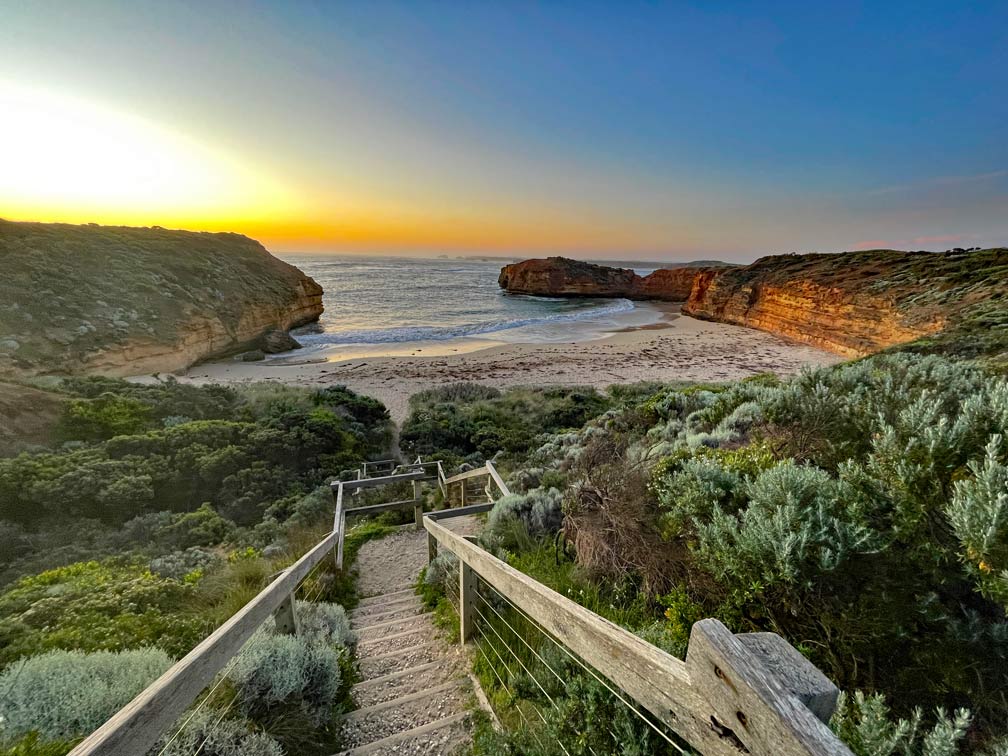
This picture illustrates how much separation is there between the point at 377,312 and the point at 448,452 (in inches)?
1284

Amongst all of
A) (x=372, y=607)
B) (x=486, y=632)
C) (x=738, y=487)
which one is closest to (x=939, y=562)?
(x=738, y=487)

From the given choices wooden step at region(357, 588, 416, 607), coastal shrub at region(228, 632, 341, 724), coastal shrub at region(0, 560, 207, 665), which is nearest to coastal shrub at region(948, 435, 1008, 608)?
coastal shrub at region(228, 632, 341, 724)

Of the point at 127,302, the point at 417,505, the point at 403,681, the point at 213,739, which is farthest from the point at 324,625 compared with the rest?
the point at 127,302

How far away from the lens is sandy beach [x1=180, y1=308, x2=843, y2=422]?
763 inches

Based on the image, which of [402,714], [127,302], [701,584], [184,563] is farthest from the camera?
[127,302]

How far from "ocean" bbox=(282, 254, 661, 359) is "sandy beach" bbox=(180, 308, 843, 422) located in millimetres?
2662

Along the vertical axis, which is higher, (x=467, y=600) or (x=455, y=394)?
(x=467, y=600)

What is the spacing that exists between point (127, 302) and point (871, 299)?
4079 cm

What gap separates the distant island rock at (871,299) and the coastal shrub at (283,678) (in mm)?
10272

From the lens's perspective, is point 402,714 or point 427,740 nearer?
point 427,740

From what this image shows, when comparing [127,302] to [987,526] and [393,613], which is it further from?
[987,526]

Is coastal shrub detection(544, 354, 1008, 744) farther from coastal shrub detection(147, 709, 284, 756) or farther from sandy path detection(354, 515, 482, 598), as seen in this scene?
→ sandy path detection(354, 515, 482, 598)

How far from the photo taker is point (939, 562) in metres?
1.66

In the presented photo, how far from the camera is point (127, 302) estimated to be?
2161cm
